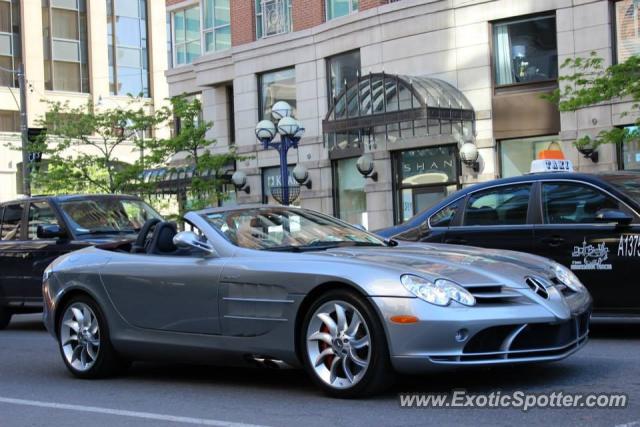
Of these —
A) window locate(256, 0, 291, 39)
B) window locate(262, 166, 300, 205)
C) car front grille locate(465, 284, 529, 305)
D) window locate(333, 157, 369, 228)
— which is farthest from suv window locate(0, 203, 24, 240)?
window locate(256, 0, 291, 39)

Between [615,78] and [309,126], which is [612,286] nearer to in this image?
[615,78]

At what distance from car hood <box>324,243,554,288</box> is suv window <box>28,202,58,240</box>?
7259mm

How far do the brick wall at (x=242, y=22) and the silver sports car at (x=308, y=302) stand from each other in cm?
2383

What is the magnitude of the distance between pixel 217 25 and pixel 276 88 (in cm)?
399

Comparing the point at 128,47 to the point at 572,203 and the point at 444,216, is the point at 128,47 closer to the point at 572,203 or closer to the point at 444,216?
the point at 444,216

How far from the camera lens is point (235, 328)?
7074 mm

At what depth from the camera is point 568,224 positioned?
942cm

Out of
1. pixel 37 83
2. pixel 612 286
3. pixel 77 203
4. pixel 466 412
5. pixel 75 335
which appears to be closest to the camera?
pixel 466 412

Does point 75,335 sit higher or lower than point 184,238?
lower

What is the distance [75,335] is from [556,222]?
14.9 ft

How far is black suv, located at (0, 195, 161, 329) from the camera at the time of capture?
13.1 meters

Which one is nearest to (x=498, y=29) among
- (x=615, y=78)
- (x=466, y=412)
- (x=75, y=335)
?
(x=615, y=78)

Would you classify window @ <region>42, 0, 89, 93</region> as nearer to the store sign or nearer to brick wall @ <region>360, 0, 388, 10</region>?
brick wall @ <region>360, 0, 388, 10</region>

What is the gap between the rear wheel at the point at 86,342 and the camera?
816 cm
